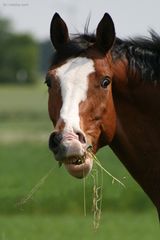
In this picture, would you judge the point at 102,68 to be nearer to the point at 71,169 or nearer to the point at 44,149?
the point at 71,169

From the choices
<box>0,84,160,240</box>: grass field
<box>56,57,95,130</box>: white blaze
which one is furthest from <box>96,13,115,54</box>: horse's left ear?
<box>0,84,160,240</box>: grass field

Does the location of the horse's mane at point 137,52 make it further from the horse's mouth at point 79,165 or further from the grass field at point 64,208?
the grass field at point 64,208

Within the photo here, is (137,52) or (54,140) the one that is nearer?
(54,140)

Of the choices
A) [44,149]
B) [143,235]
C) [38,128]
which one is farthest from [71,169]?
[38,128]

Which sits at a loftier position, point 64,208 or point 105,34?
point 105,34

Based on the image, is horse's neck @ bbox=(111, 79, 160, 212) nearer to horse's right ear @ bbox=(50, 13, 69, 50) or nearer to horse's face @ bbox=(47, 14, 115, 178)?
horse's face @ bbox=(47, 14, 115, 178)

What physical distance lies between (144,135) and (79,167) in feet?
2.75

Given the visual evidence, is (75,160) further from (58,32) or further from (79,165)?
(58,32)

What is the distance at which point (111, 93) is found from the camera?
6656 millimetres

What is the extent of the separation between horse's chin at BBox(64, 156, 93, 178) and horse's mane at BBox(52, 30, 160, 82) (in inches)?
35.9

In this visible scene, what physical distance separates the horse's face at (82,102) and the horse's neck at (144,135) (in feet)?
0.76

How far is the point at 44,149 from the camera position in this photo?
32656 millimetres

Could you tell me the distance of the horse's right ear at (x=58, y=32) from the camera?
6.82m

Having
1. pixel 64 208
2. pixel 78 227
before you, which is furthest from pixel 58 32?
pixel 64 208
